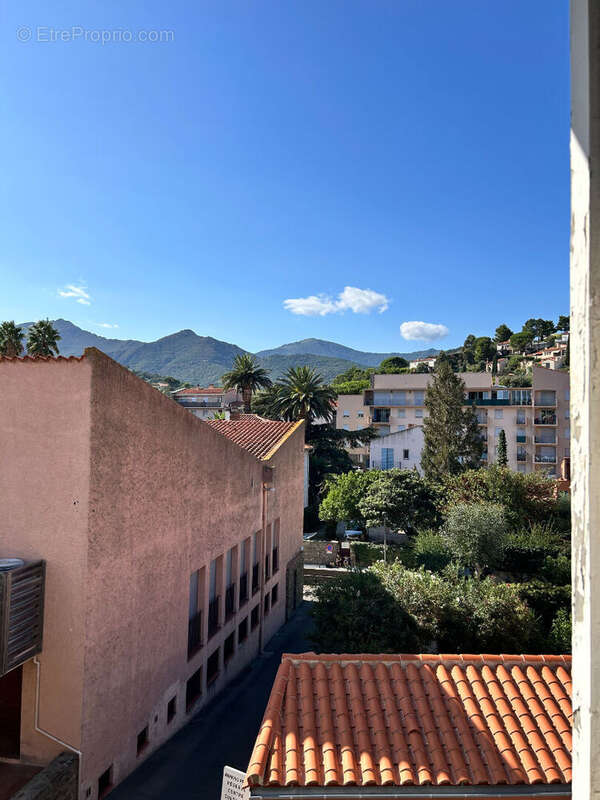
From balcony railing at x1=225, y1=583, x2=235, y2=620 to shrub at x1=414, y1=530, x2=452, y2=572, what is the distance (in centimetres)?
1342

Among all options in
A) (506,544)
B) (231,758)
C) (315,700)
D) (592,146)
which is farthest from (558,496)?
(592,146)

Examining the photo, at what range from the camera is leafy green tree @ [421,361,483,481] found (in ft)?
165

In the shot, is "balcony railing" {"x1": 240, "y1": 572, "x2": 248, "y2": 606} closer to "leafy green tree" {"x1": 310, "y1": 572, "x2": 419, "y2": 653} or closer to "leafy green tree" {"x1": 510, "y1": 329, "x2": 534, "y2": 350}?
"leafy green tree" {"x1": 310, "y1": 572, "x2": 419, "y2": 653}

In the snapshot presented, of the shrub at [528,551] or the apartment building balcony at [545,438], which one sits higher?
the apartment building balcony at [545,438]

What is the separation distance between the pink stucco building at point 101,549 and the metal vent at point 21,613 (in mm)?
156

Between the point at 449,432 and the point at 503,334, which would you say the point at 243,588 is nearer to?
the point at 449,432

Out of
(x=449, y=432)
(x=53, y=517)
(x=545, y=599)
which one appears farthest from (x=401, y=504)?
(x=53, y=517)

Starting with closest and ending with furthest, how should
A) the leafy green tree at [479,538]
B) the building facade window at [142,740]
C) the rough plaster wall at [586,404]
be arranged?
the rough plaster wall at [586,404], the building facade window at [142,740], the leafy green tree at [479,538]

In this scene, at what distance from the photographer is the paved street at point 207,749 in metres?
10.6

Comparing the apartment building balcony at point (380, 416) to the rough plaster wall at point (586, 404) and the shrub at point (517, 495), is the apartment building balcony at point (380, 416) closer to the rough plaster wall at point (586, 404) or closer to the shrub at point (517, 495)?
the shrub at point (517, 495)

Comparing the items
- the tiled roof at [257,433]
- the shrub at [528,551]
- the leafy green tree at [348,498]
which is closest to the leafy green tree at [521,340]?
the leafy green tree at [348,498]

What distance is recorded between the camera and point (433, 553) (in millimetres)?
28766

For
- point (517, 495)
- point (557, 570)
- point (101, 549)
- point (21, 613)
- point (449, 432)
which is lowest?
point (557, 570)

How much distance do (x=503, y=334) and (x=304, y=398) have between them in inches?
4523
